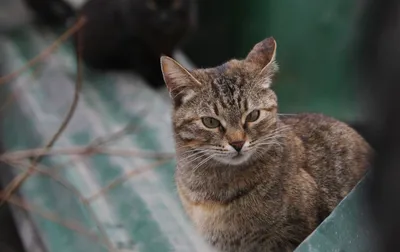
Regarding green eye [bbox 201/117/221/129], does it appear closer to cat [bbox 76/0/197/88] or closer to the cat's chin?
the cat's chin

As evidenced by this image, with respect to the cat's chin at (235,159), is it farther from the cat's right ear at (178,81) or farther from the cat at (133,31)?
the cat at (133,31)

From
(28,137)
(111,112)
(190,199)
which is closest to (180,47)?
(111,112)

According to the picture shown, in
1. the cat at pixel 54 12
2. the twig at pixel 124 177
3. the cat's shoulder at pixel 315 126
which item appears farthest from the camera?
the cat at pixel 54 12

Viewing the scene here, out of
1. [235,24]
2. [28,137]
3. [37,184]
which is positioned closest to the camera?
[37,184]

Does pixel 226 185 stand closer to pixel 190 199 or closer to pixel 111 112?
pixel 190 199

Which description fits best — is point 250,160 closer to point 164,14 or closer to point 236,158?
point 236,158

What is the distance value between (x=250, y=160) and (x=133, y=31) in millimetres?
2210

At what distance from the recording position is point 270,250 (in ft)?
5.77

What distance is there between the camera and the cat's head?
173 centimetres

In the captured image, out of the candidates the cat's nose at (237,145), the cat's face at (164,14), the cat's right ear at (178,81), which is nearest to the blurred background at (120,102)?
the cat's face at (164,14)

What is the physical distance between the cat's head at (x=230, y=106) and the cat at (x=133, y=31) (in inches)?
76.1

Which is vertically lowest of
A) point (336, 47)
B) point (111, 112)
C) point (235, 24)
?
point (336, 47)

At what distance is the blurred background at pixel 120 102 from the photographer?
7.68 feet

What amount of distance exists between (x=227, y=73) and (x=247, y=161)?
0.24 metres
